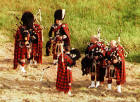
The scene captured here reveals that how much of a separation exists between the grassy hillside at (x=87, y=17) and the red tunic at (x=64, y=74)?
18.5ft

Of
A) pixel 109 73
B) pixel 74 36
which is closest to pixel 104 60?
pixel 109 73

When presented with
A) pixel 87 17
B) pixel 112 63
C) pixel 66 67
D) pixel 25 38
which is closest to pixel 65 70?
pixel 66 67

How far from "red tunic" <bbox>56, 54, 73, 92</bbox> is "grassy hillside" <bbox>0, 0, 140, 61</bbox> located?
5640 mm

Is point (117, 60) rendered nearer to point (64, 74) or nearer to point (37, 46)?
point (64, 74)

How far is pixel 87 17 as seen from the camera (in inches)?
663

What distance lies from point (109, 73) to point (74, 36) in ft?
A: 19.5

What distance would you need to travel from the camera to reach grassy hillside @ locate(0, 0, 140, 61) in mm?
15078

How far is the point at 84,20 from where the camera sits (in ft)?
54.2

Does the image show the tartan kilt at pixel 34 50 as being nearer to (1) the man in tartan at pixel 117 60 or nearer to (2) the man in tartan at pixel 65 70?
(2) the man in tartan at pixel 65 70

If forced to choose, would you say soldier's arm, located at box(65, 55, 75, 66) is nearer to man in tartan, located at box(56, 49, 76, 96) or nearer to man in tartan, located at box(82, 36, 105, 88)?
man in tartan, located at box(56, 49, 76, 96)

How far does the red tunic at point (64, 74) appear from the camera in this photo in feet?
28.7

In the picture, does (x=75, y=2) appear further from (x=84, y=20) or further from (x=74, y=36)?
(x=74, y=36)

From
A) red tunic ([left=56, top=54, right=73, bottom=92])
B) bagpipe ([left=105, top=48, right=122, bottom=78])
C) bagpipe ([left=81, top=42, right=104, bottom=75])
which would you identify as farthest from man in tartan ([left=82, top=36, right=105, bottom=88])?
red tunic ([left=56, top=54, right=73, bottom=92])

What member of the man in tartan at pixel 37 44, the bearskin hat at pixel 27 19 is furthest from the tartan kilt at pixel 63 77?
the man in tartan at pixel 37 44
